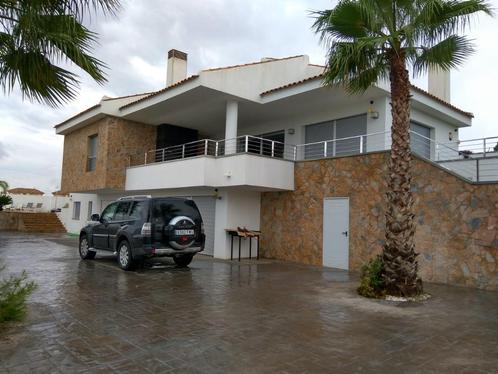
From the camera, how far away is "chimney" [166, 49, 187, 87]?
1998 centimetres

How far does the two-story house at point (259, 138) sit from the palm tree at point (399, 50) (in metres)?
2.77

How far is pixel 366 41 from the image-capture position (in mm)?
7848

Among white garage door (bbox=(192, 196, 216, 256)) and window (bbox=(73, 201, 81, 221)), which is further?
window (bbox=(73, 201, 81, 221))

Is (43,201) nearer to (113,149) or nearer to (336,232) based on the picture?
(113,149)

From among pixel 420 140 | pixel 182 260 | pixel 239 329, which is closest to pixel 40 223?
pixel 182 260

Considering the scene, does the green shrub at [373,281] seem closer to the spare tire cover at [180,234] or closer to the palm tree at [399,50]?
the palm tree at [399,50]

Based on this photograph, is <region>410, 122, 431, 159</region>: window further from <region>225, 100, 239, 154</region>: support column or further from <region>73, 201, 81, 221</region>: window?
<region>73, 201, 81, 221</region>: window

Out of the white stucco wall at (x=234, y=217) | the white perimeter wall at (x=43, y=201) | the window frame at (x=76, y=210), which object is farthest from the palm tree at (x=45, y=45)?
the white perimeter wall at (x=43, y=201)

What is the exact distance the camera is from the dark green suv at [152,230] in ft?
34.7

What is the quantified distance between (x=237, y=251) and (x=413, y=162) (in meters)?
7.01

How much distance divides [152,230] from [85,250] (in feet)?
12.9

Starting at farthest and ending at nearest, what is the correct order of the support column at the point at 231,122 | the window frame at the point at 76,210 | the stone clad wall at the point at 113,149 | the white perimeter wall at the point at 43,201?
the white perimeter wall at the point at 43,201 → the window frame at the point at 76,210 → the stone clad wall at the point at 113,149 → the support column at the point at 231,122

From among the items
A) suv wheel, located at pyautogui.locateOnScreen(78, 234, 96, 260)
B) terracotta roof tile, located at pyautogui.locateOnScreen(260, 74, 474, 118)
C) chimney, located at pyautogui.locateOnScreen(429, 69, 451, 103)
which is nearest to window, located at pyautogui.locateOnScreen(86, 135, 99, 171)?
suv wheel, located at pyautogui.locateOnScreen(78, 234, 96, 260)

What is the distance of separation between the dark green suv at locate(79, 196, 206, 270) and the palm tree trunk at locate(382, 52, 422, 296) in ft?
16.9
